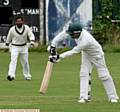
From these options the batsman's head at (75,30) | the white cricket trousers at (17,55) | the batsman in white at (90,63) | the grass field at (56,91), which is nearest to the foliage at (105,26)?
the grass field at (56,91)

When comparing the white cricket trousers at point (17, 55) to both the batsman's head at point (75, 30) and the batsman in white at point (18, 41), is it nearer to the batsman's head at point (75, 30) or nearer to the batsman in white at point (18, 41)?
the batsman in white at point (18, 41)

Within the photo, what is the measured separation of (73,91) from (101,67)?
347 cm

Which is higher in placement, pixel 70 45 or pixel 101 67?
pixel 101 67

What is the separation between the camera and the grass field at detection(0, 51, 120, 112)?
51.9 ft

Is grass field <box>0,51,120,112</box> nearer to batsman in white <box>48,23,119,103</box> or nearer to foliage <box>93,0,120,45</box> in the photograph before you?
batsman in white <box>48,23,119,103</box>

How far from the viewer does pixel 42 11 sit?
141 ft

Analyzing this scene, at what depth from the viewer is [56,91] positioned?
20.4 metres

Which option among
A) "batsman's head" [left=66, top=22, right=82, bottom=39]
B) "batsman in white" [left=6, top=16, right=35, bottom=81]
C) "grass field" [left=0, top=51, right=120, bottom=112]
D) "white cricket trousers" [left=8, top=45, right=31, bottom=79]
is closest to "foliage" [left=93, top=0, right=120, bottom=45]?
"grass field" [left=0, top=51, right=120, bottom=112]

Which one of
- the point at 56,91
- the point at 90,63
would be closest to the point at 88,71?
the point at 90,63

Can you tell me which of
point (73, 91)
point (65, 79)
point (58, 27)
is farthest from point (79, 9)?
point (73, 91)

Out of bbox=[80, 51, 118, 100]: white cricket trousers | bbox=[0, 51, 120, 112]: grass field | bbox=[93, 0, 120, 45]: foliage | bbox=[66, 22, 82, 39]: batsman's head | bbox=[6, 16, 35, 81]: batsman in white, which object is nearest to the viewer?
bbox=[0, 51, 120, 112]: grass field

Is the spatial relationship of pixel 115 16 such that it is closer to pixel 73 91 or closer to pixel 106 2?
pixel 106 2

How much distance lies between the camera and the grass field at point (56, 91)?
1580 centimetres

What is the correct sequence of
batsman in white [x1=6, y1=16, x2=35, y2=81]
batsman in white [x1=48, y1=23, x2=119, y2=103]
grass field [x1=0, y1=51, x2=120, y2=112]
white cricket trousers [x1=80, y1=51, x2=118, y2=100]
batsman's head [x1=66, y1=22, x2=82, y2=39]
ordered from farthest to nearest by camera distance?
batsman in white [x1=6, y1=16, x2=35, y2=81] → white cricket trousers [x1=80, y1=51, x2=118, y2=100] → batsman in white [x1=48, y1=23, x2=119, y2=103] → batsman's head [x1=66, y1=22, x2=82, y2=39] → grass field [x1=0, y1=51, x2=120, y2=112]
